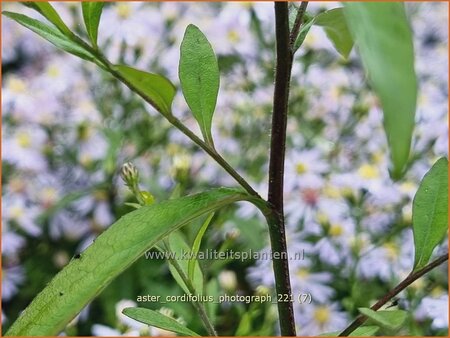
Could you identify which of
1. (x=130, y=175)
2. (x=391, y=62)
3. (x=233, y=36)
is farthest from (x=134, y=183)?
(x=233, y=36)

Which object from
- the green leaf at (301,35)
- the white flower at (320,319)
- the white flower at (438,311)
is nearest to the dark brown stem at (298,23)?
the green leaf at (301,35)

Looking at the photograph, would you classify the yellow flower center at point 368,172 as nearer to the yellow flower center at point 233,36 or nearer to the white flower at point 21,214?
the yellow flower center at point 233,36

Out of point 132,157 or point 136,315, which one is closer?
point 136,315

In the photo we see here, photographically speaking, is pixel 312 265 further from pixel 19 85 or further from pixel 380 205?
pixel 19 85

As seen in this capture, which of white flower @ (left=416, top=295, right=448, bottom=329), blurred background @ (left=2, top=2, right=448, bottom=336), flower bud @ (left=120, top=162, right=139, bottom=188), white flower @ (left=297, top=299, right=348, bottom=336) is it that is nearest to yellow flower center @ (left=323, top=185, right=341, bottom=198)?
blurred background @ (left=2, top=2, right=448, bottom=336)

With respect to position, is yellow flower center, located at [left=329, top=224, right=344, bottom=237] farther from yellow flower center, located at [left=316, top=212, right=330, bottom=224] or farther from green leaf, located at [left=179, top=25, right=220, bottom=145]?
green leaf, located at [left=179, top=25, right=220, bottom=145]

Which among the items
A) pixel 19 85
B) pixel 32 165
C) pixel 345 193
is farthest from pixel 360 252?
pixel 19 85
